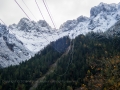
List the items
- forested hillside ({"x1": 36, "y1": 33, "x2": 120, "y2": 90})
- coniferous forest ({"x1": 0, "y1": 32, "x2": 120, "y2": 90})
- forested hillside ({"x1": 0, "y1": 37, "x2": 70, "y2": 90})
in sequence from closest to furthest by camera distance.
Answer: forested hillside ({"x1": 36, "y1": 33, "x2": 120, "y2": 90})
coniferous forest ({"x1": 0, "y1": 32, "x2": 120, "y2": 90})
forested hillside ({"x1": 0, "y1": 37, "x2": 70, "y2": 90})

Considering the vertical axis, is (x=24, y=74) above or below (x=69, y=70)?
above

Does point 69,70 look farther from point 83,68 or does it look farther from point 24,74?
point 24,74

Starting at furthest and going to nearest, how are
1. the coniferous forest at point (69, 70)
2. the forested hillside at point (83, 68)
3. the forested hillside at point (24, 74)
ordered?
1. the forested hillside at point (24, 74)
2. the coniferous forest at point (69, 70)
3. the forested hillside at point (83, 68)

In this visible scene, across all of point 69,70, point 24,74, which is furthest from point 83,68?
point 24,74

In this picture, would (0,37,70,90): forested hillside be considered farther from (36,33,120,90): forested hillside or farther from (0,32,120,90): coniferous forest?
(36,33,120,90): forested hillside

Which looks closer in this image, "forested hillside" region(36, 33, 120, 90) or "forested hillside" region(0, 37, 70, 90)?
"forested hillside" region(36, 33, 120, 90)

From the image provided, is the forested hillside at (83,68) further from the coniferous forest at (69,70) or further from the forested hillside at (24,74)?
the forested hillside at (24,74)

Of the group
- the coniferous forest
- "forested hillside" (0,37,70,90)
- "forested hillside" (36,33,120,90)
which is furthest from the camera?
"forested hillside" (0,37,70,90)

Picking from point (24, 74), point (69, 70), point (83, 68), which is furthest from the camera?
point (24, 74)

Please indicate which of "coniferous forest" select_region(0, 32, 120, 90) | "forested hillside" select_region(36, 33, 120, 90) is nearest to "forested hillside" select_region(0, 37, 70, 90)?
"coniferous forest" select_region(0, 32, 120, 90)

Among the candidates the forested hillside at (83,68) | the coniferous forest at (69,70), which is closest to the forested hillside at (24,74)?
the coniferous forest at (69,70)

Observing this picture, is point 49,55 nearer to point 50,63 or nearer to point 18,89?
point 50,63

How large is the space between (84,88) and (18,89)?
28.0m

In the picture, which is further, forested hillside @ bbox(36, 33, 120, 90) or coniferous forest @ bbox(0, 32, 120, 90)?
coniferous forest @ bbox(0, 32, 120, 90)
